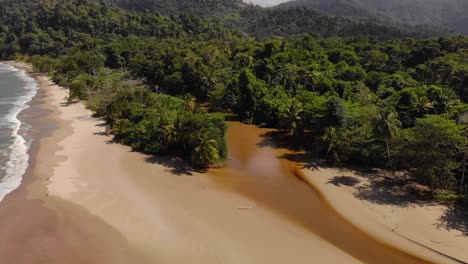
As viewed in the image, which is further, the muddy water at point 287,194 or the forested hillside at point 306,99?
the forested hillside at point 306,99

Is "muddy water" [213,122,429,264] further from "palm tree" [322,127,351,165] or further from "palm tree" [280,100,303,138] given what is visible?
"palm tree" [322,127,351,165]

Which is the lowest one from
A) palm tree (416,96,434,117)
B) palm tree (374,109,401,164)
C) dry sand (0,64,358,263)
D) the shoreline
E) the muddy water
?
the shoreline

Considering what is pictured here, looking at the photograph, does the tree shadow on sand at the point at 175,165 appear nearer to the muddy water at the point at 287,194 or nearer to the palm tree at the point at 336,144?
the muddy water at the point at 287,194

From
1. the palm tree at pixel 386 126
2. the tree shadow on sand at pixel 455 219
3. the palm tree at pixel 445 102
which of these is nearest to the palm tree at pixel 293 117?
the palm tree at pixel 386 126

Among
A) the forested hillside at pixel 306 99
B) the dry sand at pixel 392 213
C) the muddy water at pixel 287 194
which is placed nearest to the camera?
the muddy water at pixel 287 194

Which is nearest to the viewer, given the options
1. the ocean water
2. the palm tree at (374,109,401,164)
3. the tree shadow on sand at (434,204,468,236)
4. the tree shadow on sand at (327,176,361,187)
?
the tree shadow on sand at (434,204,468,236)

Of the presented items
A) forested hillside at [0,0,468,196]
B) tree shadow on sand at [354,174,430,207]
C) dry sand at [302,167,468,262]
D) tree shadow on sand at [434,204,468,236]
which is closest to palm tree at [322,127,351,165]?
forested hillside at [0,0,468,196]
